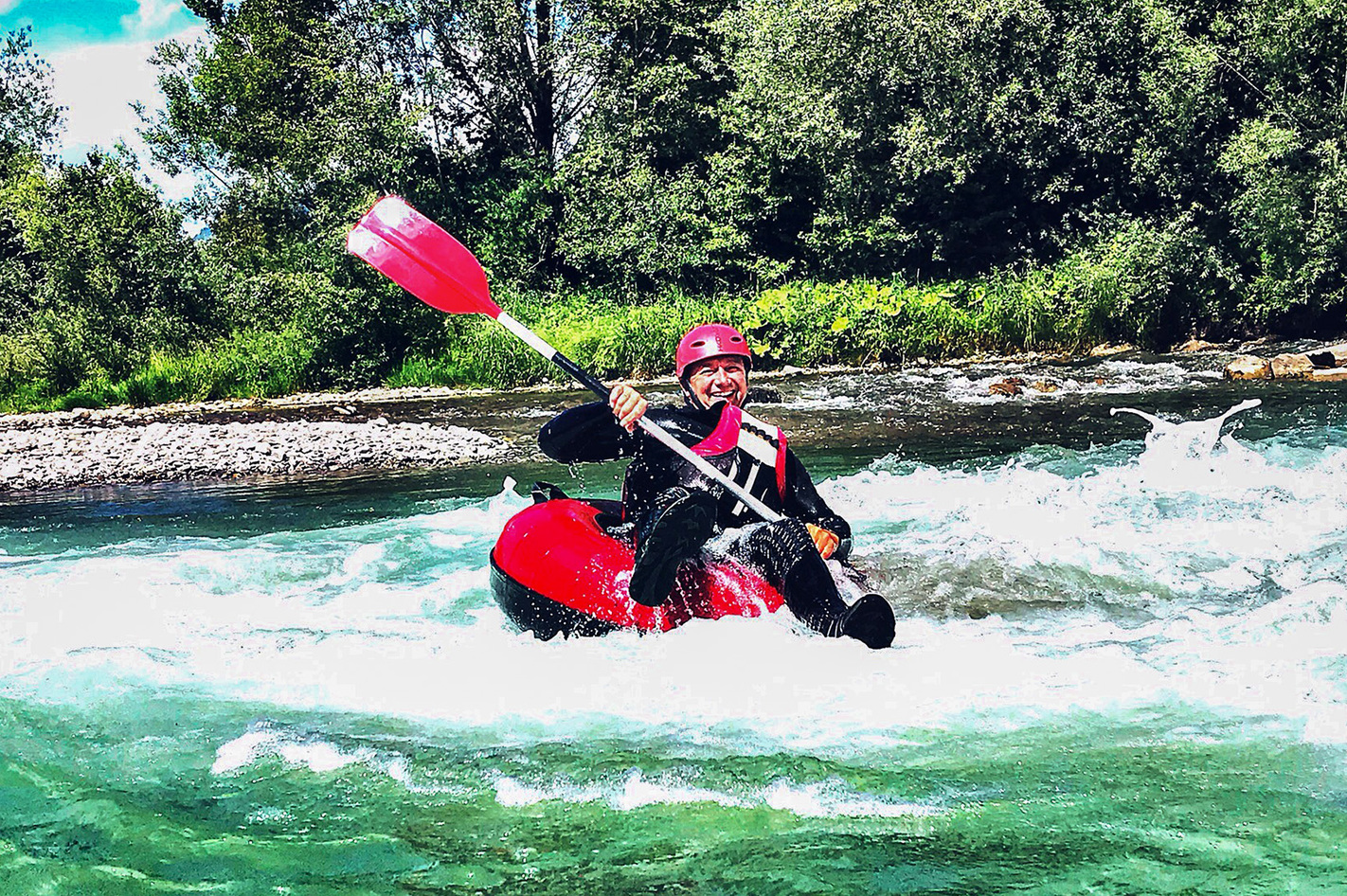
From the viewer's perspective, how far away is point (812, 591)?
14.0 ft

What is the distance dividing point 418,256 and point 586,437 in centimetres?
152

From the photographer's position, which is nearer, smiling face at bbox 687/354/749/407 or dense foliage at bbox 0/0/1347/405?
smiling face at bbox 687/354/749/407

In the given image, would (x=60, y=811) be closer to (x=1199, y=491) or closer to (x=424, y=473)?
(x=1199, y=491)

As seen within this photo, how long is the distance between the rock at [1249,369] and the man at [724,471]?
12.1 metres

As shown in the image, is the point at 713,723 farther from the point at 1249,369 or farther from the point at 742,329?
the point at 742,329

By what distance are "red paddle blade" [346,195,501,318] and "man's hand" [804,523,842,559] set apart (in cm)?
188

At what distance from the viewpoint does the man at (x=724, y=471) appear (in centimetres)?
428

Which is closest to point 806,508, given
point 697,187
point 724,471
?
point 724,471

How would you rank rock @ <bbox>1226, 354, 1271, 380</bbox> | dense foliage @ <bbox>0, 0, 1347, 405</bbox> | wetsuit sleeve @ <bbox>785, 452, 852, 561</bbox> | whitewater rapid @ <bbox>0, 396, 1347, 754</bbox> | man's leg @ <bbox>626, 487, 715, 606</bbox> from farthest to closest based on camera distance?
1. dense foliage @ <bbox>0, 0, 1347, 405</bbox>
2. rock @ <bbox>1226, 354, 1271, 380</bbox>
3. wetsuit sleeve @ <bbox>785, 452, 852, 561</bbox>
4. man's leg @ <bbox>626, 487, 715, 606</bbox>
5. whitewater rapid @ <bbox>0, 396, 1347, 754</bbox>

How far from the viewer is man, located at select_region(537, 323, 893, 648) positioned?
14.0ft

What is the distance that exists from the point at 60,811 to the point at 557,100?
23.7 meters

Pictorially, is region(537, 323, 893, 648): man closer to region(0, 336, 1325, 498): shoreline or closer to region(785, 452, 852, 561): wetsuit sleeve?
region(785, 452, 852, 561): wetsuit sleeve

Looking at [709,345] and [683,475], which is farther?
[683,475]

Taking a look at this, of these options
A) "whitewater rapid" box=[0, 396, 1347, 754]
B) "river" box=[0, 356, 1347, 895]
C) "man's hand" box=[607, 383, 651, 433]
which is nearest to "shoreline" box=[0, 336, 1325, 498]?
"whitewater rapid" box=[0, 396, 1347, 754]
